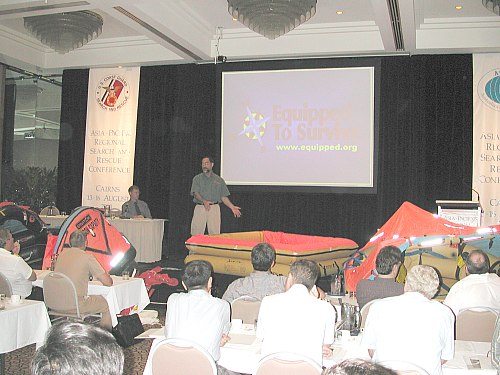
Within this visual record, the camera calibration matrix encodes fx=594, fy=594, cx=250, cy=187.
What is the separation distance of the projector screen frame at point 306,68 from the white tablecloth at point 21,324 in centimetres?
610

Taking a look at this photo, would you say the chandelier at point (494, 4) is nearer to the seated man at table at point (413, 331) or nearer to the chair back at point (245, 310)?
the chair back at point (245, 310)

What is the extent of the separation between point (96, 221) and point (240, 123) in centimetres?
366

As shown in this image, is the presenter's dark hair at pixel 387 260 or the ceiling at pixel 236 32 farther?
the ceiling at pixel 236 32

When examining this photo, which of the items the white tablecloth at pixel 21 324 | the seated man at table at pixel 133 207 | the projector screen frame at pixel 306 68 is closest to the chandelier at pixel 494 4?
the projector screen frame at pixel 306 68

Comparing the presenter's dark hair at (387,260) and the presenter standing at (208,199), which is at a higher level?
the presenter standing at (208,199)

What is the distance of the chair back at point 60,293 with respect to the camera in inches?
186

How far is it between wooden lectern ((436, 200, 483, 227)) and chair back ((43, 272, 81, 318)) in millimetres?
4969

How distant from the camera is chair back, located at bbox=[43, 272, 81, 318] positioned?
4719mm

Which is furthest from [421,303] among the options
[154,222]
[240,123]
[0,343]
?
[240,123]

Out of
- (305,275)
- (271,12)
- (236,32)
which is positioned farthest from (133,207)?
(305,275)

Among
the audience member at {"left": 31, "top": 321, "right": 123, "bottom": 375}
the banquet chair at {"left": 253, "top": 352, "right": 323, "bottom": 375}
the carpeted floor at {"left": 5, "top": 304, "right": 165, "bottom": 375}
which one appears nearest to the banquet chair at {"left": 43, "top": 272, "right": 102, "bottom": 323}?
the carpeted floor at {"left": 5, "top": 304, "right": 165, "bottom": 375}

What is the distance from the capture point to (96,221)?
23.7ft

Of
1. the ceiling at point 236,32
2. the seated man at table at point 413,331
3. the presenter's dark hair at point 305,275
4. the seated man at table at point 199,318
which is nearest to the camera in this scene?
the seated man at table at point 413,331

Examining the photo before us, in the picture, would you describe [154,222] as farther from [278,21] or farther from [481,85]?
[481,85]
